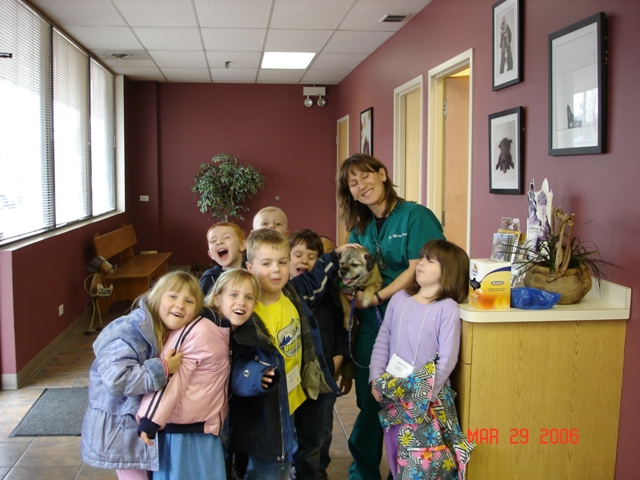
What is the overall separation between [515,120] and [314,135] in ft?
21.1

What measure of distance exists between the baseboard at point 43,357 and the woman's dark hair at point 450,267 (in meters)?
3.17

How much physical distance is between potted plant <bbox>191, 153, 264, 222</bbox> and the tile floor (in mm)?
4992

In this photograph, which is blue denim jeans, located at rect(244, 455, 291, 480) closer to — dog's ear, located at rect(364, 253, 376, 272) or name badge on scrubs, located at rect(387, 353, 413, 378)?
name badge on scrubs, located at rect(387, 353, 413, 378)

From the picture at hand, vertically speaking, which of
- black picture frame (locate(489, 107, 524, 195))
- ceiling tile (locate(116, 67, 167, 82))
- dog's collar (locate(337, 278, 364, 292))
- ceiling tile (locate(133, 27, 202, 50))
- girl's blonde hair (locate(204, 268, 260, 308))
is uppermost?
ceiling tile (locate(116, 67, 167, 82))

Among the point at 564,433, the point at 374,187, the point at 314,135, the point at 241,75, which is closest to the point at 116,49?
the point at 241,75

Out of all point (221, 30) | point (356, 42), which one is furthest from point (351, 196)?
point (356, 42)

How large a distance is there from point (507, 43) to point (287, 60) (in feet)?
14.4

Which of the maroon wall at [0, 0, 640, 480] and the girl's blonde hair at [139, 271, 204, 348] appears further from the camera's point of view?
the maroon wall at [0, 0, 640, 480]

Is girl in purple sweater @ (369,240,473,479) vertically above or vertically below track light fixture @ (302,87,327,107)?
below

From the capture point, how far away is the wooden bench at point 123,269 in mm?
6629

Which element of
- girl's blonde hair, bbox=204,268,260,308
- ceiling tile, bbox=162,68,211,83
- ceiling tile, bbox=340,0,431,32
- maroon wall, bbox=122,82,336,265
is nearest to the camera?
girl's blonde hair, bbox=204,268,260,308

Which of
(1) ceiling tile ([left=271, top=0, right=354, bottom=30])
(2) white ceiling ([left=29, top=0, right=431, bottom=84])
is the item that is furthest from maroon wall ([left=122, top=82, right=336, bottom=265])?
(1) ceiling tile ([left=271, top=0, right=354, bottom=30])

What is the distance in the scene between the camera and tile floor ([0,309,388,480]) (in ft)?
9.99

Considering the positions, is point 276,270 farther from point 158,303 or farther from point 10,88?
point 10,88
